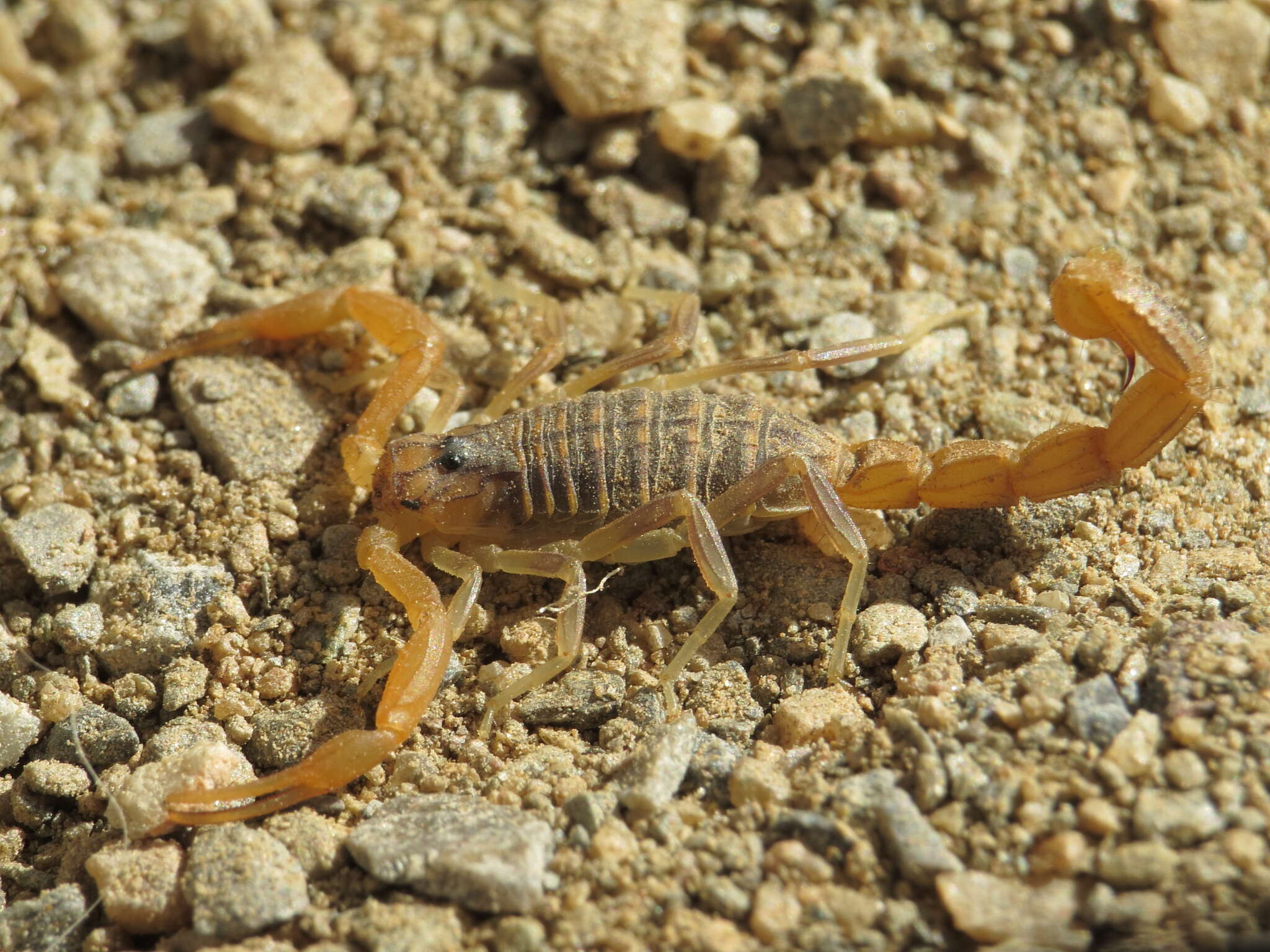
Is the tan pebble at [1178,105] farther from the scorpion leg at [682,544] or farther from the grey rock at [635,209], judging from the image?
→ the scorpion leg at [682,544]

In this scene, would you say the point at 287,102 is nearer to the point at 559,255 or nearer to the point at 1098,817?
the point at 559,255

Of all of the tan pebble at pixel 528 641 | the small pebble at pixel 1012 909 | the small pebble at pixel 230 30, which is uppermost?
the small pebble at pixel 230 30

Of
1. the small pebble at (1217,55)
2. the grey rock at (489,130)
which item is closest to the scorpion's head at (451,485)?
the grey rock at (489,130)

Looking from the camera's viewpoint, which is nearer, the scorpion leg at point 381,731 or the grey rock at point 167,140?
the scorpion leg at point 381,731

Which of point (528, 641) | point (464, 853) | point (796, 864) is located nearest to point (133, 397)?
point (528, 641)

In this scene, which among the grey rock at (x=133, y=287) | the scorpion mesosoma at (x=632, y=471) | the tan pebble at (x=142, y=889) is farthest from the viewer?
the grey rock at (x=133, y=287)

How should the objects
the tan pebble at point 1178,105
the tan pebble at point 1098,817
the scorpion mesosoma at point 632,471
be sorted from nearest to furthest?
the tan pebble at point 1098,817
the scorpion mesosoma at point 632,471
the tan pebble at point 1178,105

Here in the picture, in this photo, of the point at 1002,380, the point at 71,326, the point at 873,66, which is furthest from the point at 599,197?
the point at 71,326
